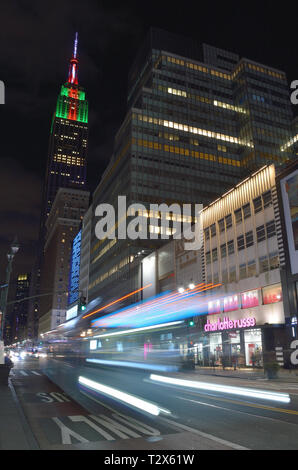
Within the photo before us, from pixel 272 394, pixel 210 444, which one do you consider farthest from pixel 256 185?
pixel 210 444

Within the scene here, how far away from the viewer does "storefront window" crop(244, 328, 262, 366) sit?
37.3 metres

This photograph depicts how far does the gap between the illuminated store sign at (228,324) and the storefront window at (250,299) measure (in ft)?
5.86

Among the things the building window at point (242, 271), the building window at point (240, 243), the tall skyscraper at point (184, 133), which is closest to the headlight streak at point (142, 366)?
the building window at point (242, 271)

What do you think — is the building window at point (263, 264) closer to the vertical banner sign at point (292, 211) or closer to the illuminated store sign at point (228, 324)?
the vertical banner sign at point (292, 211)

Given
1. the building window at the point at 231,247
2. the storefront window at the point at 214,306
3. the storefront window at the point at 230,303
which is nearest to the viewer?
the storefront window at the point at 230,303

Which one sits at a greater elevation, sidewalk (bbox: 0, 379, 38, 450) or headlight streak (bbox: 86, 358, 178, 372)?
sidewalk (bbox: 0, 379, 38, 450)

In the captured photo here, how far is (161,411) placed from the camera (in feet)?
40.5

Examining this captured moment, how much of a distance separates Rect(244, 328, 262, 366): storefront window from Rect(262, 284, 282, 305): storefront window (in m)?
3.37

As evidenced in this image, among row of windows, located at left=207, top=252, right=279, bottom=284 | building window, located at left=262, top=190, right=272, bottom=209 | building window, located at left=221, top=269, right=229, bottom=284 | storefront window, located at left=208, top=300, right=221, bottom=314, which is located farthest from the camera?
storefront window, located at left=208, top=300, right=221, bottom=314

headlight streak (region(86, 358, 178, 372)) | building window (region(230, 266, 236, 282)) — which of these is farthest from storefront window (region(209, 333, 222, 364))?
headlight streak (region(86, 358, 178, 372))

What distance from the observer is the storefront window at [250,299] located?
39.9 m

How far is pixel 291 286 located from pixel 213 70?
105576 millimetres

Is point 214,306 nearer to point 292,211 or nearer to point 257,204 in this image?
point 257,204

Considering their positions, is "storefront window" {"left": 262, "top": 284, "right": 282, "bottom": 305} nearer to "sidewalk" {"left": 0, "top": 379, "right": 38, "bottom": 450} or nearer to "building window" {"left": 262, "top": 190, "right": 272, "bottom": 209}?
"building window" {"left": 262, "top": 190, "right": 272, "bottom": 209}
